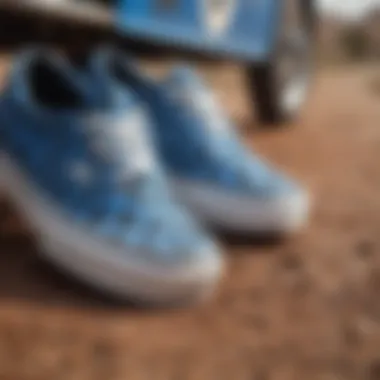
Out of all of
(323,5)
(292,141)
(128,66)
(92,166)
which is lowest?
(92,166)

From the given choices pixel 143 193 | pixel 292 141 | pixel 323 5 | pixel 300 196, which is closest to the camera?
pixel 143 193

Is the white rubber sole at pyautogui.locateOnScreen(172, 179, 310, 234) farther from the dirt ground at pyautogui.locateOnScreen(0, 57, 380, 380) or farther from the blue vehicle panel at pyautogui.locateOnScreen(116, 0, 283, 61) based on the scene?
the blue vehicle panel at pyautogui.locateOnScreen(116, 0, 283, 61)

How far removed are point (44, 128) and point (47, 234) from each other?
9 centimetres

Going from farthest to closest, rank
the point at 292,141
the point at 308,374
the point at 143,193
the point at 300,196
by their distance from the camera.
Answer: the point at 292,141 < the point at 300,196 < the point at 143,193 < the point at 308,374

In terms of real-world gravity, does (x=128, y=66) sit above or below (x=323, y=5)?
below

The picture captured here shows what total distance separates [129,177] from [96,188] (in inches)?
1.1

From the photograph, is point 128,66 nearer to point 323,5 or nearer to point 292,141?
point 292,141

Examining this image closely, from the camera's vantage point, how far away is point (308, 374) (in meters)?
0.58

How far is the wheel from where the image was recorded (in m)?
1.20

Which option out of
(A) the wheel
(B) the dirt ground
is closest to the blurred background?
(B) the dirt ground

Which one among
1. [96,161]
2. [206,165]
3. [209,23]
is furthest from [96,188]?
[209,23]

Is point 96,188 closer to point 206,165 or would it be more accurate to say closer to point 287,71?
point 206,165

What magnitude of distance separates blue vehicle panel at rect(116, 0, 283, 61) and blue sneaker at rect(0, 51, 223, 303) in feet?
0.95

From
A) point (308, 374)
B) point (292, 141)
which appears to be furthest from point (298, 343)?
point (292, 141)
